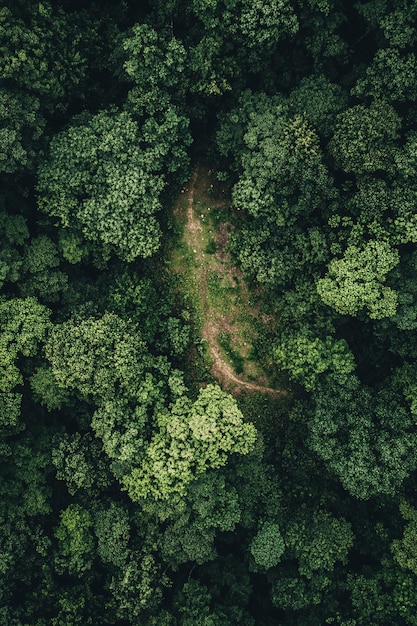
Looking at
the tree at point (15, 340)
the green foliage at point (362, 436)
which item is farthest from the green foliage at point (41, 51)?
the green foliage at point (362, 436)

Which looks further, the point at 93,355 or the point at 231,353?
the point at 231,353

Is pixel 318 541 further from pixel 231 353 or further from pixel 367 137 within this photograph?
pixel 367 137

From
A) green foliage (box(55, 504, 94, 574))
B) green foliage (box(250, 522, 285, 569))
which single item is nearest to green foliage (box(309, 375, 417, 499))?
green foliage (box(250, 522, 285, 569))

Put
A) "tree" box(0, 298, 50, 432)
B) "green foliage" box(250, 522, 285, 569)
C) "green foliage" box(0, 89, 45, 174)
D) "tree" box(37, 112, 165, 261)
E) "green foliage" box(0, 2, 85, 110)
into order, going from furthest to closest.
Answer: "green foliage" box(250, 522, 285, 569) → "tree" box(37, 112, 165, 261) → "tree" box(0, 298, 50, 432) → "green foliage" box(0, 89, 45, 174) → "green foliage" box(0, 2, 85, 110)

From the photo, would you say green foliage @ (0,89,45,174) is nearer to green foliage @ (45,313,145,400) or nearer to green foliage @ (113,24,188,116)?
green foliage @ (113,24,188,116)

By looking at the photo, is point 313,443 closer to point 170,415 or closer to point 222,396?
point 222,396

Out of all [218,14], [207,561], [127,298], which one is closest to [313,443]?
[207,561]

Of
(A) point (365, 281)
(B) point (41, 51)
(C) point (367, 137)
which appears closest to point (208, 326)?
(A) point (365, 281)

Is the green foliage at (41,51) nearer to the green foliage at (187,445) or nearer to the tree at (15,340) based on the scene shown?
the tree at (15,340)

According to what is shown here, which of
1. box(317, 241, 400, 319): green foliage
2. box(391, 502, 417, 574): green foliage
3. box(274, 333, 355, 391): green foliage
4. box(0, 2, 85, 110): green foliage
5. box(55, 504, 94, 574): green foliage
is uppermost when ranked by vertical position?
box(0, 2, 85, 110): green foliage
